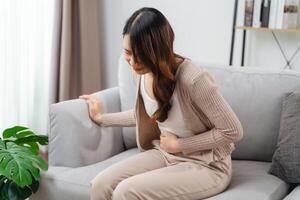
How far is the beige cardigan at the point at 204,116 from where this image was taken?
5.75ft

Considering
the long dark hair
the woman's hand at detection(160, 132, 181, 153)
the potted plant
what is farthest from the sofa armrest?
the long dark hair

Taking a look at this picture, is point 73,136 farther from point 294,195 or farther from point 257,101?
A: point 294,195

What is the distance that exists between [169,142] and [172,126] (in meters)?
0.06

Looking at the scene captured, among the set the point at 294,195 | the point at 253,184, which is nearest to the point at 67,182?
the point at 253,184

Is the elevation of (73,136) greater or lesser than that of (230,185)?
greater

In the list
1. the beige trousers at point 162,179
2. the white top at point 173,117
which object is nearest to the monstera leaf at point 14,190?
the beige trousers at point 162,179

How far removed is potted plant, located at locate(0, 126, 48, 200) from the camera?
1.91 metres

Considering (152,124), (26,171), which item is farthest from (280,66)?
(26,171)

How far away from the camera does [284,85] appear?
218 centimetres

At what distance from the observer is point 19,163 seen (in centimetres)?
195

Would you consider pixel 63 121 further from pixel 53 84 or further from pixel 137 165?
pixel 53 84

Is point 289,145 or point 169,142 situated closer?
point 169,142

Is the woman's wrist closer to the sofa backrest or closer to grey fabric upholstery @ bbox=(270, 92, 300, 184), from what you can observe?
the sofa backrest

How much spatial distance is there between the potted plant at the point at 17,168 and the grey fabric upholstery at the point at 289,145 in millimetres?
955
